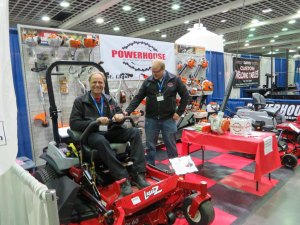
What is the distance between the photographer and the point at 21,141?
3770mm

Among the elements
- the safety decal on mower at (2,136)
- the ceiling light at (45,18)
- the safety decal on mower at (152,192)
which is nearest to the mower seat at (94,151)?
the safety decal on mower at (152,192)

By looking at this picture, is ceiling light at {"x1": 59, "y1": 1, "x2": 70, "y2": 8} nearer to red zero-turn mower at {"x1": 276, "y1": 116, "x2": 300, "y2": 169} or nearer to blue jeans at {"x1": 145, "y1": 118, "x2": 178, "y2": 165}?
blue jeans at {"x1": 145, "y1": 118, "x2": 178, "y2": 165}

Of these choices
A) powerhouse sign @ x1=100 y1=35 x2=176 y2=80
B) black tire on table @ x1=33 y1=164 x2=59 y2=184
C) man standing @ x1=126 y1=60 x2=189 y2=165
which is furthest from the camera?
powerhouse sign @ x1=100 y1=35 x2=176 y2=80

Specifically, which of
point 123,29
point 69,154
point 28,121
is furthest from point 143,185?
point 123,29

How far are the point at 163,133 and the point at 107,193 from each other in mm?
1336

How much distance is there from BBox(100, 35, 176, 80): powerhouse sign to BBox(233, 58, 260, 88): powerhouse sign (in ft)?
11.3

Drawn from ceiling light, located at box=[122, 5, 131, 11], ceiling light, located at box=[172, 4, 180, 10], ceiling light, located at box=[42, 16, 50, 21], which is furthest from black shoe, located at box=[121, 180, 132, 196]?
ceiling light, located at box=[42, 16, 50, 21]

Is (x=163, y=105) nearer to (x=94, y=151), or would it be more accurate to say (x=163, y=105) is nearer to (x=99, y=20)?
(x=94, y=151)

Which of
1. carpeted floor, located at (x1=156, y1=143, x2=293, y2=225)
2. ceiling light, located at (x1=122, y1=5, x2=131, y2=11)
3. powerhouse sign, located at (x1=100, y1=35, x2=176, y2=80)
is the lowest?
carpeted floor, located at (x1=156, y1=143, x2=293, y2=225)

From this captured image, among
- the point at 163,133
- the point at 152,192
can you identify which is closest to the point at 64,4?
the point at 163,133

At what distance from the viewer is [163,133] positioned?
342 cm

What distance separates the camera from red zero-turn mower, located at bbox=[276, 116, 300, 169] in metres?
3.78

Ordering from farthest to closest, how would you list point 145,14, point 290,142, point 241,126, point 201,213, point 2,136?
point 145,14 → point 290,142 → point 241,126 → point 201,213 → point 2,136

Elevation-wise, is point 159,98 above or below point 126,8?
below
